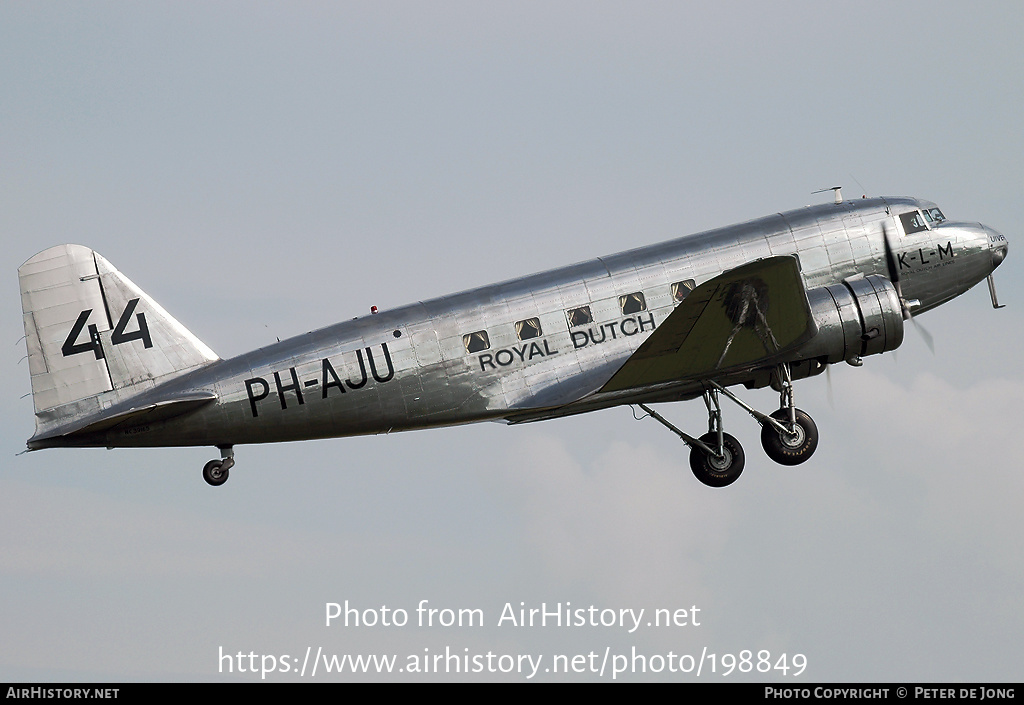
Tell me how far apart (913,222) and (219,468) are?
45.6ft

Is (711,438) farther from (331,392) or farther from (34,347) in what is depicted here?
(34,347)

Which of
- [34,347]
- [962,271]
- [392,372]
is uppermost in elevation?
[34,347]

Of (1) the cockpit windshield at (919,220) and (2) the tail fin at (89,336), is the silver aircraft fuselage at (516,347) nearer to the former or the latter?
(1) the cockpit windshield at (919,220)

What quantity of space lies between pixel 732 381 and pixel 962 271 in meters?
5.35

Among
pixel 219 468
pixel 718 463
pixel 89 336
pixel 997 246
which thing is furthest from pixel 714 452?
pixel 89 336

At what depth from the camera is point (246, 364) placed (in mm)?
21312

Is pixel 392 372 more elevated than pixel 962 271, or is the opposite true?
pixel 392 372

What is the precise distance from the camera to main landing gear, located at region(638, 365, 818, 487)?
22.7m

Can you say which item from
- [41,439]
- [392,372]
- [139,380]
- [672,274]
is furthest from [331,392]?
[672,274]

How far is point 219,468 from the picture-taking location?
21062 mm

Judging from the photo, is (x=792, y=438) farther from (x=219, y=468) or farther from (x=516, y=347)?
(x=219, y=468)

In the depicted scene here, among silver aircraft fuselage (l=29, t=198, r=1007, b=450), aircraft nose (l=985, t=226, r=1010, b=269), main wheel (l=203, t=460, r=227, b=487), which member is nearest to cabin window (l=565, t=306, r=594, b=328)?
silver aircraft fuselage (l=29, t=198, r=1007, b=450)

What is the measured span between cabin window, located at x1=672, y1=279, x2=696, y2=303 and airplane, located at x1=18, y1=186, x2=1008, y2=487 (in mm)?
26

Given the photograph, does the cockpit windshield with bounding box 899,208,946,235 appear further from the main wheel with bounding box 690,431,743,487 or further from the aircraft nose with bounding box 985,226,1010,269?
the main wheel with bounding box 690,431,743,487
